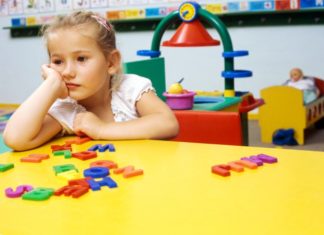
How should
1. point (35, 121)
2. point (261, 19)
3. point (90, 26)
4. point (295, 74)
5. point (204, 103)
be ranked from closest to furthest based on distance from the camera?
point (35, 121)
point (90, 26)
point (204, 103)
point (295, 74)
point (261, 19)

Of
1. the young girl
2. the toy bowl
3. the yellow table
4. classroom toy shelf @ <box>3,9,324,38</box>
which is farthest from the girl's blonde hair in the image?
classroom toy shelf @ <box>3,9,324,38</box>

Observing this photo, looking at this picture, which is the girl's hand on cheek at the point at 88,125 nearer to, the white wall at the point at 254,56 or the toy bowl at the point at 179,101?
the toy bowl at the point at 179,101

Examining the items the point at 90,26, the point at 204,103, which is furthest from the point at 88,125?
the point at 204,103

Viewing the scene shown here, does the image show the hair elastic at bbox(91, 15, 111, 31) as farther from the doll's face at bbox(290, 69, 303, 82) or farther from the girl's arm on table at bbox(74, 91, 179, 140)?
the doll's face at bbox(290, 69, 303, 82)

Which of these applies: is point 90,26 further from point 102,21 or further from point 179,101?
point 179,101

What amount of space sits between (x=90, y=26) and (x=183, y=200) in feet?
1.89

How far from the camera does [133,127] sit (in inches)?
39.4

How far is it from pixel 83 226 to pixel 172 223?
0.32 ft

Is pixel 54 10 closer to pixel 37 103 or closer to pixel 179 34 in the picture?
pixel 179 34

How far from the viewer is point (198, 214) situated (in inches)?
22.0

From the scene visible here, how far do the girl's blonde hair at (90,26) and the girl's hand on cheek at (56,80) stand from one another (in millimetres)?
71

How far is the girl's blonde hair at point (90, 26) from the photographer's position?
104 centimetres

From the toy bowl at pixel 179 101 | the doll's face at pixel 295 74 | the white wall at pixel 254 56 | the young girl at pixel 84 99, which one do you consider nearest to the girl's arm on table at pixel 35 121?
the young girl at pixel 84 99

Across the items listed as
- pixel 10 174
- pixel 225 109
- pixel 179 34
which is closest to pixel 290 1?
pixel 179 34
